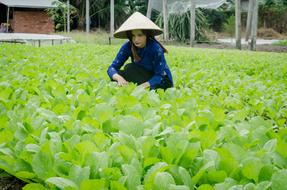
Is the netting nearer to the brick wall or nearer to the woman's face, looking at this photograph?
the brick wall

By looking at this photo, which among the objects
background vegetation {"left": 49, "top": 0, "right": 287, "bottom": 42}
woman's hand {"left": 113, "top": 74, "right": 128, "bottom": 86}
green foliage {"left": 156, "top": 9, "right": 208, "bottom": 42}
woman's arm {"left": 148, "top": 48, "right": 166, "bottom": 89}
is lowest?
woman's hand {"left": 113, "top": 74, "right": 128, "bottom": 86}

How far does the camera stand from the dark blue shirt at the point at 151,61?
478 cm

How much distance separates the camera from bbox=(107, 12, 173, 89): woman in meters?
4.68

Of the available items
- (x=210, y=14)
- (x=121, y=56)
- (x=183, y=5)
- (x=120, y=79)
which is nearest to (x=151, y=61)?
(x=121, y=56)

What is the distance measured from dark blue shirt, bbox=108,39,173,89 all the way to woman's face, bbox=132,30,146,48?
119 mm

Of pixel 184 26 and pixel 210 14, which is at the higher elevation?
pixel 210 14

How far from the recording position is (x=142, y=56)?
500 cm

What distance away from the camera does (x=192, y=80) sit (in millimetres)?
5652

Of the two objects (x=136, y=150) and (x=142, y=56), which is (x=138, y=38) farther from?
(x=136, y=150)

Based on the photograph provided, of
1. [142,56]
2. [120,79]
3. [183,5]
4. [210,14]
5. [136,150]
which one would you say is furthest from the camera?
[210,14]

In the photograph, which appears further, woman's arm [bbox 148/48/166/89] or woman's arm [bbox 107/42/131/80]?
woman's arm [bbox 107/42/131/80]

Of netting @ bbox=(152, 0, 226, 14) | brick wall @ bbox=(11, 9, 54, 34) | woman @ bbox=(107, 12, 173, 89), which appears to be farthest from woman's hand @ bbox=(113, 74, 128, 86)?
brick wall @ bbox=(11, 9, 54, 34)

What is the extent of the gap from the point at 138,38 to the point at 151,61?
0.39m

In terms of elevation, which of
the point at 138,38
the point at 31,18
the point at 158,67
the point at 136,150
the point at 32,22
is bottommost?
the point at 136,150
